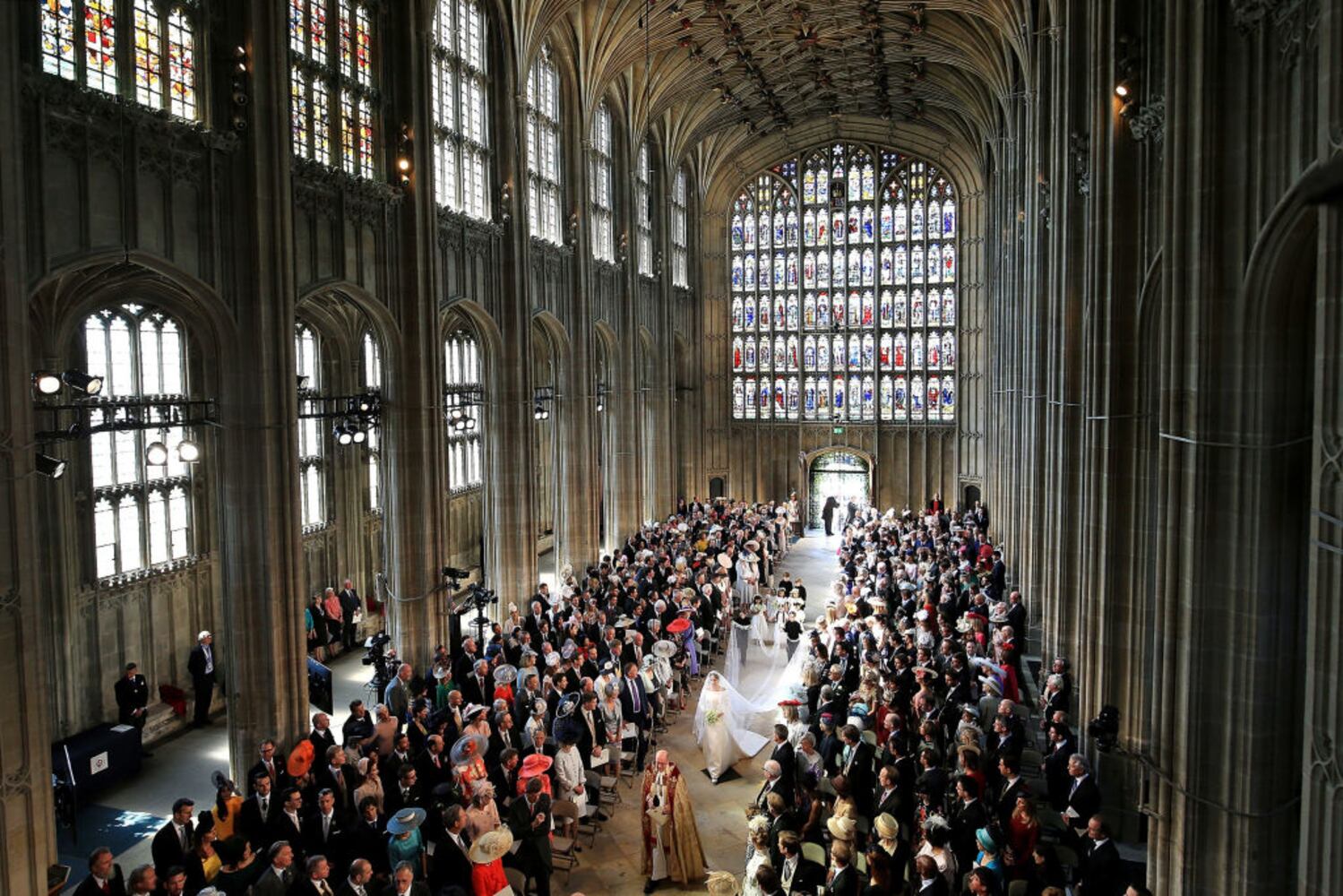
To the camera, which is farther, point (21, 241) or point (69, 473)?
point (69, 473)

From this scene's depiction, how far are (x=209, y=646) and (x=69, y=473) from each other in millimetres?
3886

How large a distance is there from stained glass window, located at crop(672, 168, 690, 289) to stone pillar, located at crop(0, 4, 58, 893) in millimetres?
28982

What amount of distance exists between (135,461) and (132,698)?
160 inches

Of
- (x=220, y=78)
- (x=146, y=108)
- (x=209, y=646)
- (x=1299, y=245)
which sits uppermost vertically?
(x=220, y=78)

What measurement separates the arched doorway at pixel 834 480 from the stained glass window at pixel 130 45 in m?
31.4

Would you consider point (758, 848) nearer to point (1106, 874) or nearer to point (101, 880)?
point (1106, 874)

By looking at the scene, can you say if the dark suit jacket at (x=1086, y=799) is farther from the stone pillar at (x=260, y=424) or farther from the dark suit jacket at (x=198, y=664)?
the dark suit jacket at (x=198, y=664)

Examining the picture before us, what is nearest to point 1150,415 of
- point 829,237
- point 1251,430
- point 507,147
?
point 1251,430

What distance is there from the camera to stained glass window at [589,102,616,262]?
28.6m

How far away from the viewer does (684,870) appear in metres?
10.8

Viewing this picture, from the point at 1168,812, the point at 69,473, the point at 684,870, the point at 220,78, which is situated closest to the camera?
the point at 1168,812

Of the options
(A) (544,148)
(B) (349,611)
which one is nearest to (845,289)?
(A) (544,148)

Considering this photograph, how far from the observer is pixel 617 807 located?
42.9ft

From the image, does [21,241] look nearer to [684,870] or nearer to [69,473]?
[69,473]
